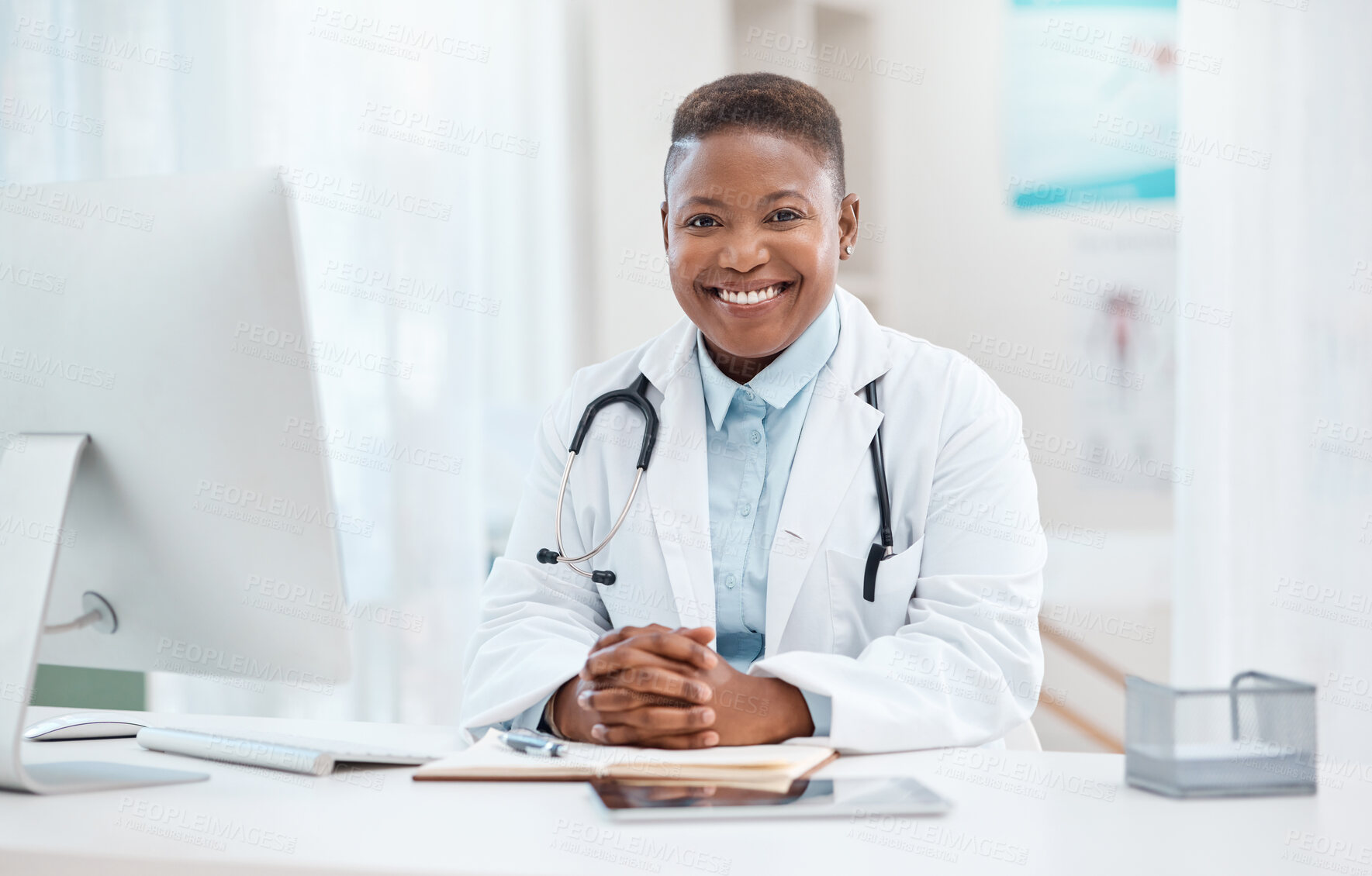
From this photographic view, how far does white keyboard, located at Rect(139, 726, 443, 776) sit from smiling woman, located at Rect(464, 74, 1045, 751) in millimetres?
192

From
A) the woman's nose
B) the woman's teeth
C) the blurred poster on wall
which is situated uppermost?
the blurred poster on wall

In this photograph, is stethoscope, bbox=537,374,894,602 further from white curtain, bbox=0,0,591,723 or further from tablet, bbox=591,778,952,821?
white curtain, bbox=0,0,591,723

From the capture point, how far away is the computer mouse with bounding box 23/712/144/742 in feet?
3.65

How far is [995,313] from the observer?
10.3 feet

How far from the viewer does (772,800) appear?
824mm

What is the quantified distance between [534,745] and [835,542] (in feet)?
1.66

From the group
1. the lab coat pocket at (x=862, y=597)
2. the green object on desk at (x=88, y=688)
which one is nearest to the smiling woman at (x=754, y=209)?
the lab coat pocket at (x=862, y=597)

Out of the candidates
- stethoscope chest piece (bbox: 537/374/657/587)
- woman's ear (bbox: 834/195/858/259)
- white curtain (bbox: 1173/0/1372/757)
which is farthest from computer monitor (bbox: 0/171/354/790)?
white curtain (bbox: 1173/0/1372/757)

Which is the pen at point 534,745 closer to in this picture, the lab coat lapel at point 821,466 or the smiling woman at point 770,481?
the smiling woman at point 770,481

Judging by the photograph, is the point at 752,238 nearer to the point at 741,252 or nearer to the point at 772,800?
the point at 741,252

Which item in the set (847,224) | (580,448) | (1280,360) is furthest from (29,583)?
(1280,360)

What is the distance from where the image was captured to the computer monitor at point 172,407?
902mm

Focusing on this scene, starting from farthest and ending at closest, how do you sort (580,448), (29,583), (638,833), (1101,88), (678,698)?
(1101,88), (580,448), (678,698), (29,583), (638,833)

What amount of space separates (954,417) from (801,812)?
0.71 m
